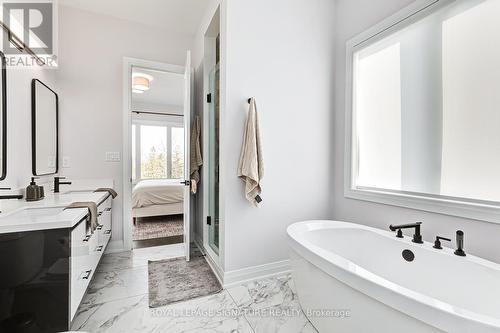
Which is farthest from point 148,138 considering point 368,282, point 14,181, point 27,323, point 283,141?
point 368,282

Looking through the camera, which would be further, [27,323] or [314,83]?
[314,83]

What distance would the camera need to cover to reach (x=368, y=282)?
108 cm

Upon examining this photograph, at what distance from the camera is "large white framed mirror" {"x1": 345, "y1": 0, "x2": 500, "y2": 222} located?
148 centimetres

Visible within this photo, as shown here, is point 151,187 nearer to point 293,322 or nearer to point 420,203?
point 293,322

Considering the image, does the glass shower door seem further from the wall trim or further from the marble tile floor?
the marble tile floor

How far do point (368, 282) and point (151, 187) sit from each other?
158 inches

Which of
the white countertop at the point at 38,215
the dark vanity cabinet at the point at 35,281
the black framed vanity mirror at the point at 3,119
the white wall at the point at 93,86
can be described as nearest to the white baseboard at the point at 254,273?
the dark vanity cabinet at the point at 35,281

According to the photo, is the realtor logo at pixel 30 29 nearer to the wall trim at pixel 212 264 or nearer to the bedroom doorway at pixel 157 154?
the bedroom doorway at pixel 157 154

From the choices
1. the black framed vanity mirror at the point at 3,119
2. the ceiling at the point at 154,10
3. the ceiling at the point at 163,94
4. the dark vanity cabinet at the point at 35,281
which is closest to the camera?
the dark vanity cabinet at the point at 35,281

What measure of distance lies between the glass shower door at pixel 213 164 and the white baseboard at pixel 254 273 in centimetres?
57

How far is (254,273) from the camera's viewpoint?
7.14ft

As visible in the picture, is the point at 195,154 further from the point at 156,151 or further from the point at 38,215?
the point at 156,151

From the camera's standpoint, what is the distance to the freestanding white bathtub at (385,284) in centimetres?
90

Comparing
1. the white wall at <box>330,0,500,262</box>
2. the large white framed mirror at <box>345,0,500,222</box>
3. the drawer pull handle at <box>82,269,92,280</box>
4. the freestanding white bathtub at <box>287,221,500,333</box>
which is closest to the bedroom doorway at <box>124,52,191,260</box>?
the drawer pull handle at <box>82,269,92,280</box>
